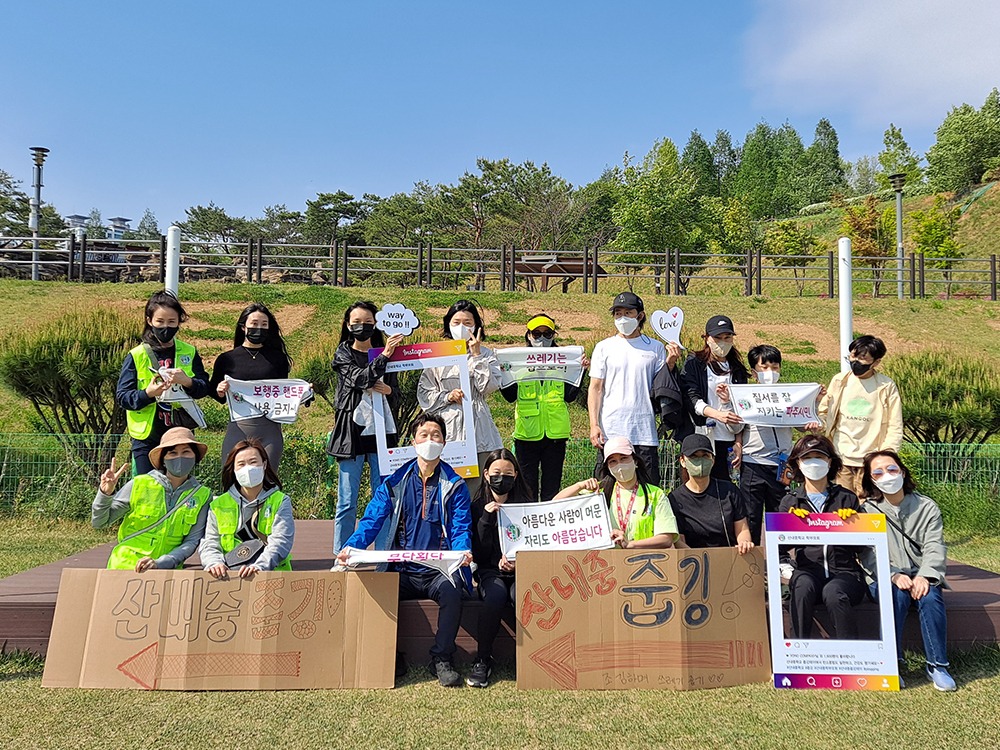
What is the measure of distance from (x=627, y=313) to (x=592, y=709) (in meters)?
2.74

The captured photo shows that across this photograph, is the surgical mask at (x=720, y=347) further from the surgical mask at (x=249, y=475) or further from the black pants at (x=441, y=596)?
the surgical mask at (x=249, y=475)

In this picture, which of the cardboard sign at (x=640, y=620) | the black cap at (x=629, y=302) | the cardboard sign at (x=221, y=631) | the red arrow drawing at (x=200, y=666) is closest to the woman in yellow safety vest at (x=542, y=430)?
the black cap at (x=629, y=302)

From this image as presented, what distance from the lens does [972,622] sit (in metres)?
4.47

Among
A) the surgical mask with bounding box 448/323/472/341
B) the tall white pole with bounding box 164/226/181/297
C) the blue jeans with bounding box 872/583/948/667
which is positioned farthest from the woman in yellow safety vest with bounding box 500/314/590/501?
the tall white pole with bounding box 164/226/181/297

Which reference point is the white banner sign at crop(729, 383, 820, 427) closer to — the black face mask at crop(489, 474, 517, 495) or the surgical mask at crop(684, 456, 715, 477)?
the surgical mask at crop(684, 456, 715, 477)

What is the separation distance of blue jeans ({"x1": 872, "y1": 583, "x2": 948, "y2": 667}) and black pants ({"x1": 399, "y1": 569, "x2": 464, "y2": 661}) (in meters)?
2.45

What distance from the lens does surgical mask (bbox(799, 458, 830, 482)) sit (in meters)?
4.50

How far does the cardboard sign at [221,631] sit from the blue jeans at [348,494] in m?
1.06

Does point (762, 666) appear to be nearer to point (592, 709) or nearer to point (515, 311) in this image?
point (592, 709)

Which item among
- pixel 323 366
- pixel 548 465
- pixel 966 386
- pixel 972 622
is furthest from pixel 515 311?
pixel 972 622

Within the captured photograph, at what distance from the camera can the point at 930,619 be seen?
4070 millimetres

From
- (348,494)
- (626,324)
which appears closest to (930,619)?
(626,324)

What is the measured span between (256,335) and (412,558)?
7.13 feet

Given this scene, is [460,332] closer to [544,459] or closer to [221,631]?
[544,459]
